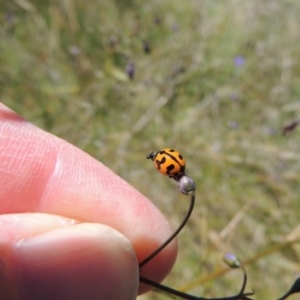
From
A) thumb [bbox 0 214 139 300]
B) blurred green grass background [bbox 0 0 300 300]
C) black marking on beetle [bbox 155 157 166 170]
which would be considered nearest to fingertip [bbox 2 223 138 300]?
thumb [bbox 0 214 139 300]

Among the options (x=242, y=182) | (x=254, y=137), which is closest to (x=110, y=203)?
(x=242, y=182)

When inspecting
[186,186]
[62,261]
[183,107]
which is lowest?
[62,261]

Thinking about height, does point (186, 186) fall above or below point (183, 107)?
above

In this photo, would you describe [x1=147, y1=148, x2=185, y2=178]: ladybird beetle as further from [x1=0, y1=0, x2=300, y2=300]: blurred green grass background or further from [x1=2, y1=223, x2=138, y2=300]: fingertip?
[x1=0, y1=0, x2=300, y2=300]: blurred green grass background

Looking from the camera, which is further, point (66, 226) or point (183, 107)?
point (183, 107)

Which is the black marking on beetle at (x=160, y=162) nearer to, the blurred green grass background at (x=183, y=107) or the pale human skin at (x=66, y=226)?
the pale human skin at (x=66, y=226)

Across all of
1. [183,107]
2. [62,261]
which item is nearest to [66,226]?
[62,261]

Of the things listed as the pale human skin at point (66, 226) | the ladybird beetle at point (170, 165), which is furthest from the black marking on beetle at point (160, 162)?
the pale human skin at point (66, 226)

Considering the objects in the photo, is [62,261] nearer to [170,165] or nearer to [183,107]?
[170,165]
